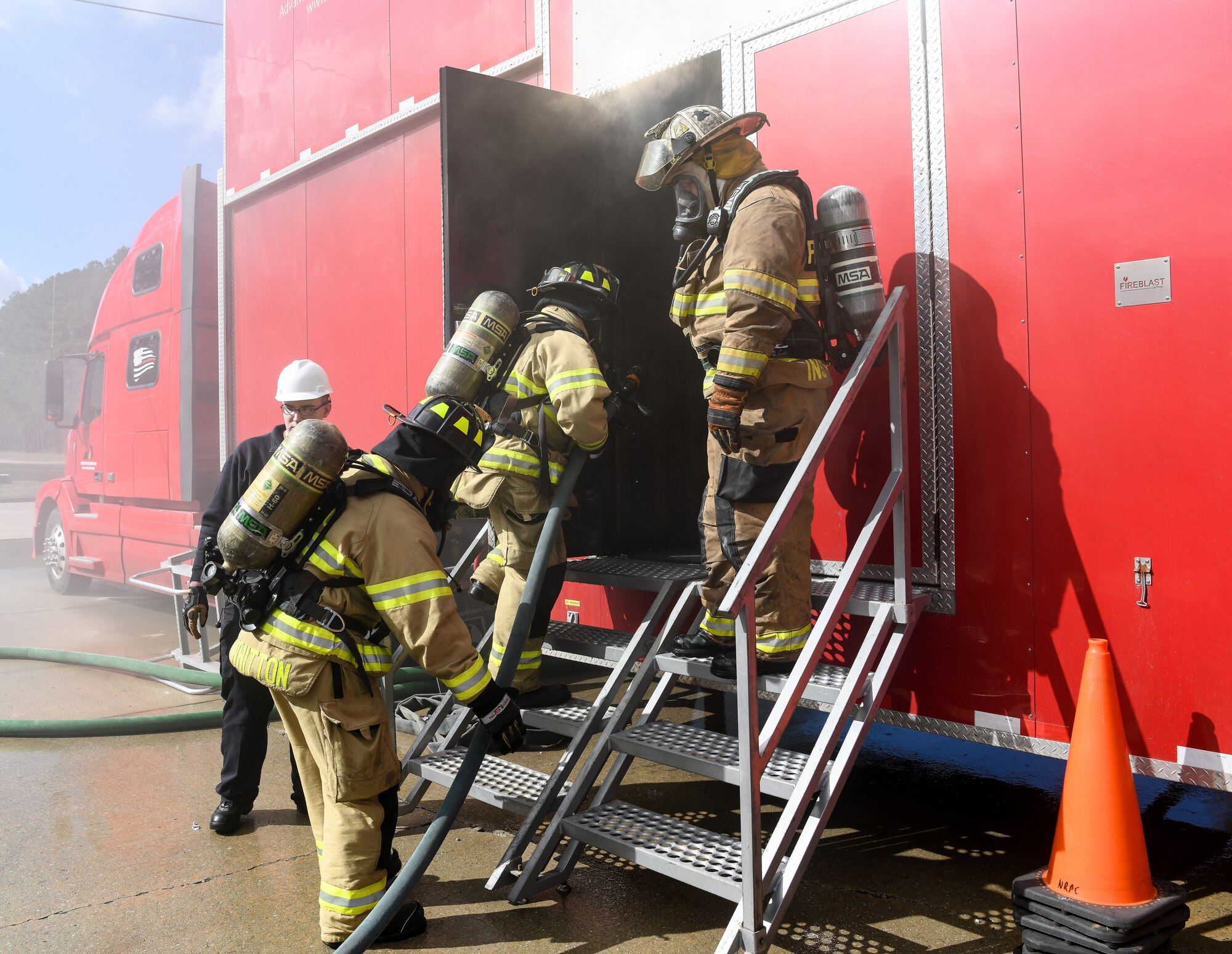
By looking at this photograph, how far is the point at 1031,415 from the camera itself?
3074mm

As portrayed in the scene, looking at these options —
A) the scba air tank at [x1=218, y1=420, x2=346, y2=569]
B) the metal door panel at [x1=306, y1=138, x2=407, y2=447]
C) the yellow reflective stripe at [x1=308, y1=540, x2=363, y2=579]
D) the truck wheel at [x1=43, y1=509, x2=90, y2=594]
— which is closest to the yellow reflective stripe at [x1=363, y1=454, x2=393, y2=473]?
the scba air tank at [x1=218, y1=420, x2=346, y2=569]

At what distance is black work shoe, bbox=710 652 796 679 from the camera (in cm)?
324

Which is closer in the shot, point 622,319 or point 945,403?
point 945,403

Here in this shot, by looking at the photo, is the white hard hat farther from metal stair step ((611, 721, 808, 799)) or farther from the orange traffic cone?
the orange traffic cone

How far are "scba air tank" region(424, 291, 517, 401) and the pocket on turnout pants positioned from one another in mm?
1294

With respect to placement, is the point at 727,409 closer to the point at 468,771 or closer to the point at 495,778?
the point at 468,771

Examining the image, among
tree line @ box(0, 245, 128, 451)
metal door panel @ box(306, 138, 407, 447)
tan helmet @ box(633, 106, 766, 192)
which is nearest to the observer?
tan helmet @ box(633, 106, 766, 192)

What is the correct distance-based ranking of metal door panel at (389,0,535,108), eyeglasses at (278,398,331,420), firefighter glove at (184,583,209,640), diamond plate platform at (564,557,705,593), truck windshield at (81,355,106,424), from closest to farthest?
firefighter glove at (184,583,209,640) → diamond plate platform at (564,557,705,593) → eyeglasses at (278,398,331,420) → metal door panel at (389,0,535,108) → truck windshield at (81,355,106,424)

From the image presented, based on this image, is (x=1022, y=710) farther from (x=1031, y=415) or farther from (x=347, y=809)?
(x=347, y=809)

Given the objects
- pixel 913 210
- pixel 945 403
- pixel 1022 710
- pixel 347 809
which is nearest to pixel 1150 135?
pixel 913 210

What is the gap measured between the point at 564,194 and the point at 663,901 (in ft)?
10.2

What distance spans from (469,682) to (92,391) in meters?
8.41

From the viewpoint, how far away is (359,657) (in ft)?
9.06

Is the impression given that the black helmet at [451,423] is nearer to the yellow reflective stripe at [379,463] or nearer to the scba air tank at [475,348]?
the yellow reflective stripe at [379,463]
